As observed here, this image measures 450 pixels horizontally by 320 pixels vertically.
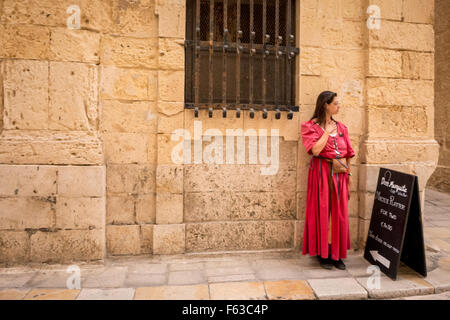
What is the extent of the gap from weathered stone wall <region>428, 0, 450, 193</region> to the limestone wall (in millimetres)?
4252

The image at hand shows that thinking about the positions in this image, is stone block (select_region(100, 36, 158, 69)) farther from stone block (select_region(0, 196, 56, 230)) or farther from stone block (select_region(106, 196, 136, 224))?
stone block (select_region(0, 196, 56, 230))

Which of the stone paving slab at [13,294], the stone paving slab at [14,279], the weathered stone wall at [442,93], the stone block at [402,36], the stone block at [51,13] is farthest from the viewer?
the weathered stone wall at [442,93]

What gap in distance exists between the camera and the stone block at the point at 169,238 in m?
3.58

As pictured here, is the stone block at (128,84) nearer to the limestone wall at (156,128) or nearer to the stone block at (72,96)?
the limestone wall at (156,128)

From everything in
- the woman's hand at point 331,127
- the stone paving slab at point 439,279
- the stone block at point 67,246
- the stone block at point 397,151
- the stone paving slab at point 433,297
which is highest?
the woman's hand at point 331,127

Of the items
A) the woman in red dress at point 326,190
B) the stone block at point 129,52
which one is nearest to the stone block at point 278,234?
the woman in red dress at point 326,190

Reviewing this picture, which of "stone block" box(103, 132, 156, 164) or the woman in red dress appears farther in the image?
"stone block" box(103, 132, 156, 164)

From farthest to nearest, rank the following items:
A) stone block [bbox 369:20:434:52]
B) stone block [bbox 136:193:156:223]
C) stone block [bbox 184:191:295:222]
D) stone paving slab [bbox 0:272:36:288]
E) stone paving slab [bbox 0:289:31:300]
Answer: stone block [bbox 369:20:434:52] → stone block [bbox 184:191:295:222] → stone block [bbox 136:193:156:223] → stone paving slab [bbox 0:272:36:288] → stone paving slab [bbox 0:289:31:300]

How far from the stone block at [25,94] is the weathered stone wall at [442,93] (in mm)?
8004

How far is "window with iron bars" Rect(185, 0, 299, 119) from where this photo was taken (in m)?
3.63

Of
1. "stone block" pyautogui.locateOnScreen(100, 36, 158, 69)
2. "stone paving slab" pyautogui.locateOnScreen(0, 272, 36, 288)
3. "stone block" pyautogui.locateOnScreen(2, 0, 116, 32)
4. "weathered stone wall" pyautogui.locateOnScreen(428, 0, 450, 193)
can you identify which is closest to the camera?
"stone paving slab" pyautogui.locateOnScreen(0, 272, 36, 288)

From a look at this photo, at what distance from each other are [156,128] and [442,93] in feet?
23.4

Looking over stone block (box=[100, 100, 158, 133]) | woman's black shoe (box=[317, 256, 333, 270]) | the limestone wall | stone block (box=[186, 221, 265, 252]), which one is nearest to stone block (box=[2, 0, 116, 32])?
the limestone wall

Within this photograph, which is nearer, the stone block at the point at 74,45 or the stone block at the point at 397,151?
the stone block at the point at 74,45
